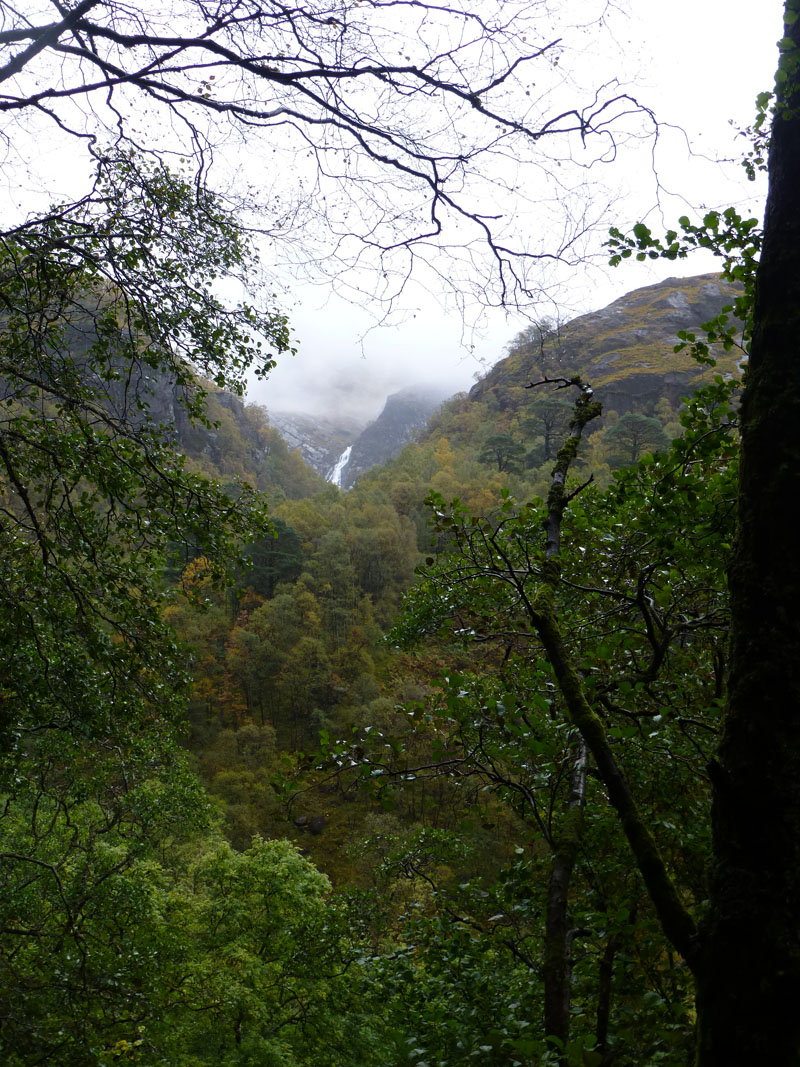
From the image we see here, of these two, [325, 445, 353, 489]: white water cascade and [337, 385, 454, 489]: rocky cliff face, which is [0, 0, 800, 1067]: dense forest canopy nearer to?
[325, 445, 353, 489]: white water cascade

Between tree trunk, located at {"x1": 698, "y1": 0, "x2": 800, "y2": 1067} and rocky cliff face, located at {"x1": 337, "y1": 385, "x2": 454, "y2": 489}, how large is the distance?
125m

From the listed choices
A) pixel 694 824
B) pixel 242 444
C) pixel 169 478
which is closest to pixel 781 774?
pixel 694 824

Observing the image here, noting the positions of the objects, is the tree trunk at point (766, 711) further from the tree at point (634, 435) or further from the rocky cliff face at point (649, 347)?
the rocky cliff face at point (649, 347)

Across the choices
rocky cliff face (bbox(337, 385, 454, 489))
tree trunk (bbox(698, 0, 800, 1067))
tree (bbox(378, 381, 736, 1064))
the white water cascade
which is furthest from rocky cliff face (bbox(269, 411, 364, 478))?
tree trunk (bbox(698, 0, 800, 1067))

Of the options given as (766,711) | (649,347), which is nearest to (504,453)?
(649,347)

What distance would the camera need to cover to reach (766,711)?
120cm

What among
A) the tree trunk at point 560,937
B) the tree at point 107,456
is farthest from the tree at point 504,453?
the tree trunk at point 560,937

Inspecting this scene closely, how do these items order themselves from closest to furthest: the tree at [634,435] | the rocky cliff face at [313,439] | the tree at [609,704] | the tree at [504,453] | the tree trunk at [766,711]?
the tree trunk at [766,711] < the tree at [609,704] < the tree at [634,435] < the tree at [504,453] < the rocky cliff face at [313,439]

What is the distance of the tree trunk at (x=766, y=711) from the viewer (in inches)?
42.1

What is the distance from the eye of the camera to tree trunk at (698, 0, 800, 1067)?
3.51ft

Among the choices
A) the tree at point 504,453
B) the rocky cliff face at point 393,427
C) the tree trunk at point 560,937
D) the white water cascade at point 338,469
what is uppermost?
Result: the rocky cliff face at point 393,427

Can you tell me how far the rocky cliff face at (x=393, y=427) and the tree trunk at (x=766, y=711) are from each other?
125 metres

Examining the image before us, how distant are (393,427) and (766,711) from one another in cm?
15051

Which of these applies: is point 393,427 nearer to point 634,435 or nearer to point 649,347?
point 649,347
